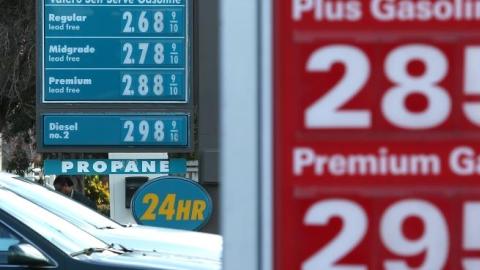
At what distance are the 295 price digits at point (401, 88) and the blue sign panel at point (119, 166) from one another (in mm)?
8900

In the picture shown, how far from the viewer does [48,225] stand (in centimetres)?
572

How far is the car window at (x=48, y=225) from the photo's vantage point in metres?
5.57

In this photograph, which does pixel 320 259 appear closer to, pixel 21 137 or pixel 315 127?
pixel 315 127

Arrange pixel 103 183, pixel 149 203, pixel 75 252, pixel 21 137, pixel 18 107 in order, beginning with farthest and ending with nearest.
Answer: pixel 103 183 < pixel 21 137 < pixel 18 107 < pixel 149 203 < pixel 75 252

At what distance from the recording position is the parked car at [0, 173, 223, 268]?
6.18m

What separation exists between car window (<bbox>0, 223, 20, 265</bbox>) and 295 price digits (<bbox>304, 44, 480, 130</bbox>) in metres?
4.04

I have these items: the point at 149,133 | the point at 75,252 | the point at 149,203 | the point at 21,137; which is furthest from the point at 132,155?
the point at 21,137

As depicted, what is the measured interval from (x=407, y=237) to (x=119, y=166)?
9.17m

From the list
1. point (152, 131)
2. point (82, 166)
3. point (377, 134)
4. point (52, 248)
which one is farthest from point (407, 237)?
point (82, 166)

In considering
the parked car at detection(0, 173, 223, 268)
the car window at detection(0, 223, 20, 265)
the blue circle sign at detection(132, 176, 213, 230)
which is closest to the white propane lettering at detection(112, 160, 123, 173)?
the blue circle sign at detection(132, 176, 213, 230)

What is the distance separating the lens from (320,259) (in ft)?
5.95

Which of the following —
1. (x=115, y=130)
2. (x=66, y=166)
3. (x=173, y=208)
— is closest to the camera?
(x=173, y=208)

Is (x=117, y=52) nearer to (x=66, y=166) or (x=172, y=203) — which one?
(x=66, y=166)

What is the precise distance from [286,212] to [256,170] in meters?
0.10
